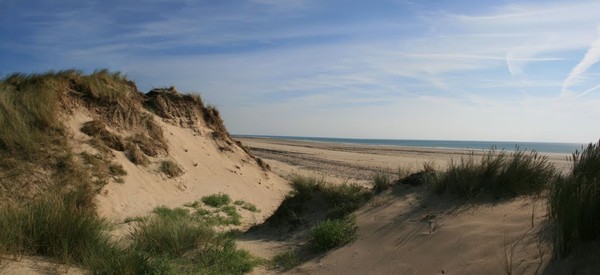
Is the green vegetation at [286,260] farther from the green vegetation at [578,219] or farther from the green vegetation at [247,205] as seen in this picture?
the green vegetation at [247,205]

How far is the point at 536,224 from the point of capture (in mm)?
5414

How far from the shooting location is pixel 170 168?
543 inches

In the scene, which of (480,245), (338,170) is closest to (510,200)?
(480,245)

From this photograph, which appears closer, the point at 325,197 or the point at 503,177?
the point at 503,177

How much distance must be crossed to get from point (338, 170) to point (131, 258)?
1913cm

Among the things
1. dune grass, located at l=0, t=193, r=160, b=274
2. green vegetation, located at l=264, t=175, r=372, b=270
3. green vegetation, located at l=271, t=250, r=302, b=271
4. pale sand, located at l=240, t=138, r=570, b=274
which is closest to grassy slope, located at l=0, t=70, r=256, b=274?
dune grass, located at l=0, t=193, r=160, b=274

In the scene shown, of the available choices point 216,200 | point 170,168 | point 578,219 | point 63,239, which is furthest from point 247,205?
point 578,219

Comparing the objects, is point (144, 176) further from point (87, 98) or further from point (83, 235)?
point (83, 235)

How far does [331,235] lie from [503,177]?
9.35ft

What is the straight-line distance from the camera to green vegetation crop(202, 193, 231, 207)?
Result: 42.2ft

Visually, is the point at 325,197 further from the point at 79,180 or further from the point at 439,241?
the point at 79,180

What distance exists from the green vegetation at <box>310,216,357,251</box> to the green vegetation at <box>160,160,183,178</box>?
7.55 metres

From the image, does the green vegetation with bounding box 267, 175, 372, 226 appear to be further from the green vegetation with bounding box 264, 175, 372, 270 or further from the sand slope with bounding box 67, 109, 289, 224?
the sand slope with bounding box 67, 109, 289, 224

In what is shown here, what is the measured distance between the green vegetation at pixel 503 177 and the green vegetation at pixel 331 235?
5.31 ft
